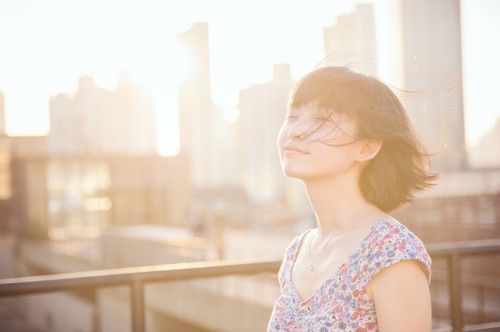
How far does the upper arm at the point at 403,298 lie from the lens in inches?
46.1

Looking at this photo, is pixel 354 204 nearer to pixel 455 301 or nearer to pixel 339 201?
pixel 339 201

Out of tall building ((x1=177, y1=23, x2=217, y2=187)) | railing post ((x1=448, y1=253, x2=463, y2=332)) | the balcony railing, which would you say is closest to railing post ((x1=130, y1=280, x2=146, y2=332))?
the balcony railing

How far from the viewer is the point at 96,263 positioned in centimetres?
2933

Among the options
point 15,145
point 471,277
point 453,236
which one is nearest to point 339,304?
point 471,277

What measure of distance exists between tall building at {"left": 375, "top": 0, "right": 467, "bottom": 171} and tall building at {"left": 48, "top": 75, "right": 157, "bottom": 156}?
65.9 meters

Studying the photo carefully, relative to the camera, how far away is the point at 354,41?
2.11 m

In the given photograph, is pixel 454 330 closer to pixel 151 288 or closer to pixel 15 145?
pixel 151 288

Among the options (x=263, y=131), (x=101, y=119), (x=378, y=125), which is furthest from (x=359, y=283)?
(x=101, y=119)

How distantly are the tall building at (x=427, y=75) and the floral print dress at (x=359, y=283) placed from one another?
1.14ft

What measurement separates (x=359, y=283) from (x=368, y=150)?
303 millimetres

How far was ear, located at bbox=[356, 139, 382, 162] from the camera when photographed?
137 cm

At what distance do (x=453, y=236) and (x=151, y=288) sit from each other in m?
9.41

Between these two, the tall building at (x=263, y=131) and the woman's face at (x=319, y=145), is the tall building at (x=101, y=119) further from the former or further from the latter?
the woman's face at (x=319, y=145)

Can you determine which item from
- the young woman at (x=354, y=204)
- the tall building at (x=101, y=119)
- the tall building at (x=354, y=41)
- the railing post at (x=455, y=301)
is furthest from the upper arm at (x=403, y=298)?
the tall building at (x=101, y=119)
